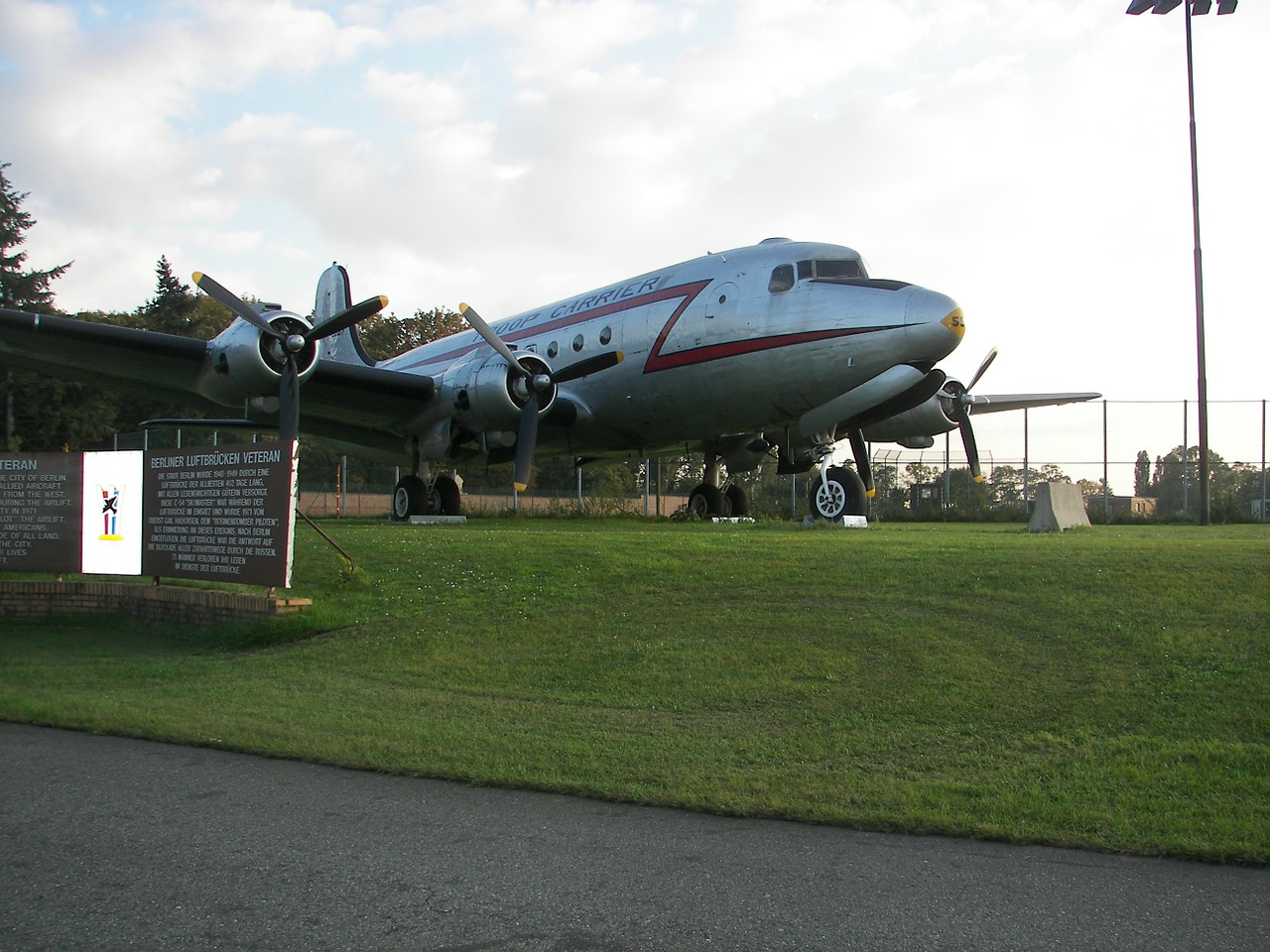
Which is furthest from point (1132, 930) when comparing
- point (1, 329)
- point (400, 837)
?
point (1, 329)

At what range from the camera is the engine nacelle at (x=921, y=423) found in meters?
20.9

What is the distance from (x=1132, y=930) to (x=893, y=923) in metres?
0.90

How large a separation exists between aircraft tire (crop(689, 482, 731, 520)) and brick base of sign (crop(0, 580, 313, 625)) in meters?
12.6

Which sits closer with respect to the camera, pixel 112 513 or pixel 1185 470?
pixel 112 513

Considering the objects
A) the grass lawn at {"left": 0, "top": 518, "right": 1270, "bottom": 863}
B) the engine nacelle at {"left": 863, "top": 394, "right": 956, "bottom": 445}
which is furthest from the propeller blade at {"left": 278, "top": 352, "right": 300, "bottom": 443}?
the engine nacelle at {"left": 863, "top": 394, "right": 956, "bottom": 445}

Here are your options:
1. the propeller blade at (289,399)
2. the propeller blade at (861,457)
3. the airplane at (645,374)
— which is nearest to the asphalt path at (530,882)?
the airplane at (645,374)

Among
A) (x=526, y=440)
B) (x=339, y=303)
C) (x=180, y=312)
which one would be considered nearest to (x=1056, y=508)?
(x=526, y=440)

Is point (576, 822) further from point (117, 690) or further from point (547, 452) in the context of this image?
point (547, 452)

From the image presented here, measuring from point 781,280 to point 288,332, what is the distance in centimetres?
851

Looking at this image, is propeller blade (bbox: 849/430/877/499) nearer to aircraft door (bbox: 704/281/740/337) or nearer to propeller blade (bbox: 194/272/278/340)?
aircraft door (bbox: 704/281/740/337)

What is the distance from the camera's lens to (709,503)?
76.3 ft

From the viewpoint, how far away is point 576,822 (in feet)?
17.2

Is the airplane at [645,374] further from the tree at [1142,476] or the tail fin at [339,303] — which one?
the tree at [1142,476]

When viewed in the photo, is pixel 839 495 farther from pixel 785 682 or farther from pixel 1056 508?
pixel 785 682
